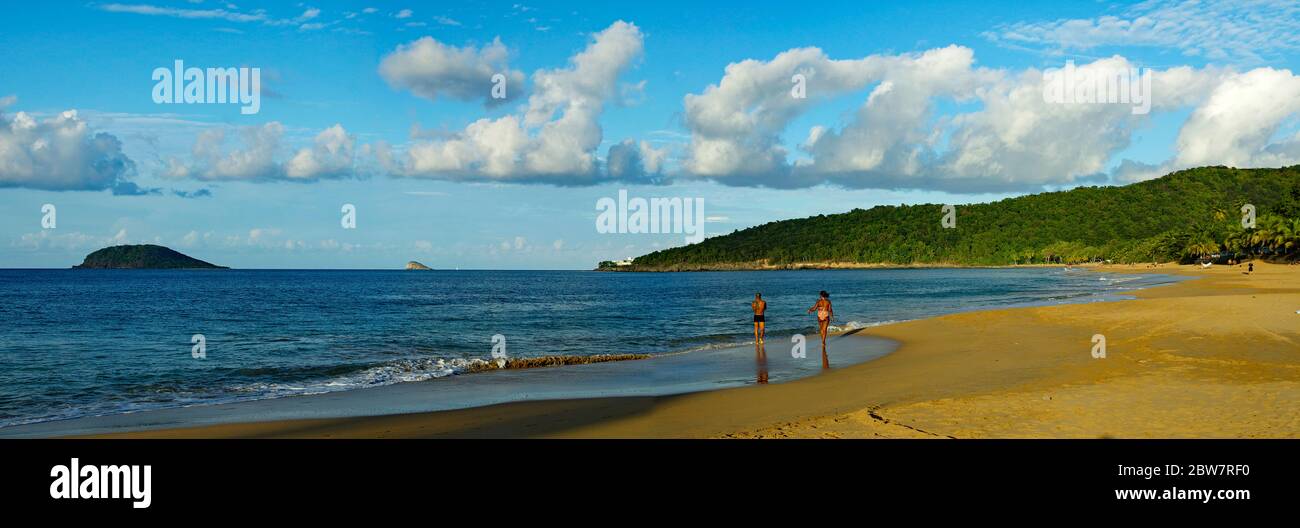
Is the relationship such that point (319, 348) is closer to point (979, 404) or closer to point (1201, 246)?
point (979, 404)

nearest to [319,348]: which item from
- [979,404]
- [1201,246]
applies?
[979,404]

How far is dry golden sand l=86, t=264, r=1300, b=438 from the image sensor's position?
1104 centimetres

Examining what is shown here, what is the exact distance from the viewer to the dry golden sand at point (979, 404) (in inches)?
435

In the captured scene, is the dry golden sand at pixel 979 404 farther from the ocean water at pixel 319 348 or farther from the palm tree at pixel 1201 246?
the palm tree at pixel 1201 246

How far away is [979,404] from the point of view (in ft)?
42.5

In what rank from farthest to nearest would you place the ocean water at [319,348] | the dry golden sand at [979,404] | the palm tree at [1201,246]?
the palm tree at [1201,246] < the ocean water at [319,348] < the dry golden sand at [979,404]

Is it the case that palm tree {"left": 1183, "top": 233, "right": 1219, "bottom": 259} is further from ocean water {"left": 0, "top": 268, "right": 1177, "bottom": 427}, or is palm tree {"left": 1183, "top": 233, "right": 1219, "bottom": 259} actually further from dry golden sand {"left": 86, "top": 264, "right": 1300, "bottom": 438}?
dry golden sand {"left": 86, "top": 264, "right": 1300, "bottom": 438}

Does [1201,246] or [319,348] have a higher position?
[1201,246]

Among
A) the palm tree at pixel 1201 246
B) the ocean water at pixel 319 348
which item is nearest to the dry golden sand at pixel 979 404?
the ocean water at pixel 319 348

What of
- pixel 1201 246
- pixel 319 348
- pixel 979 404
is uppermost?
pixel 1201 246

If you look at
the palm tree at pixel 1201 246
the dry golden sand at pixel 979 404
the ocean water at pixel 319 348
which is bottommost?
the ocean water at pixel 319 348

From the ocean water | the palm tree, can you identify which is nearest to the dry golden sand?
the ocean water
